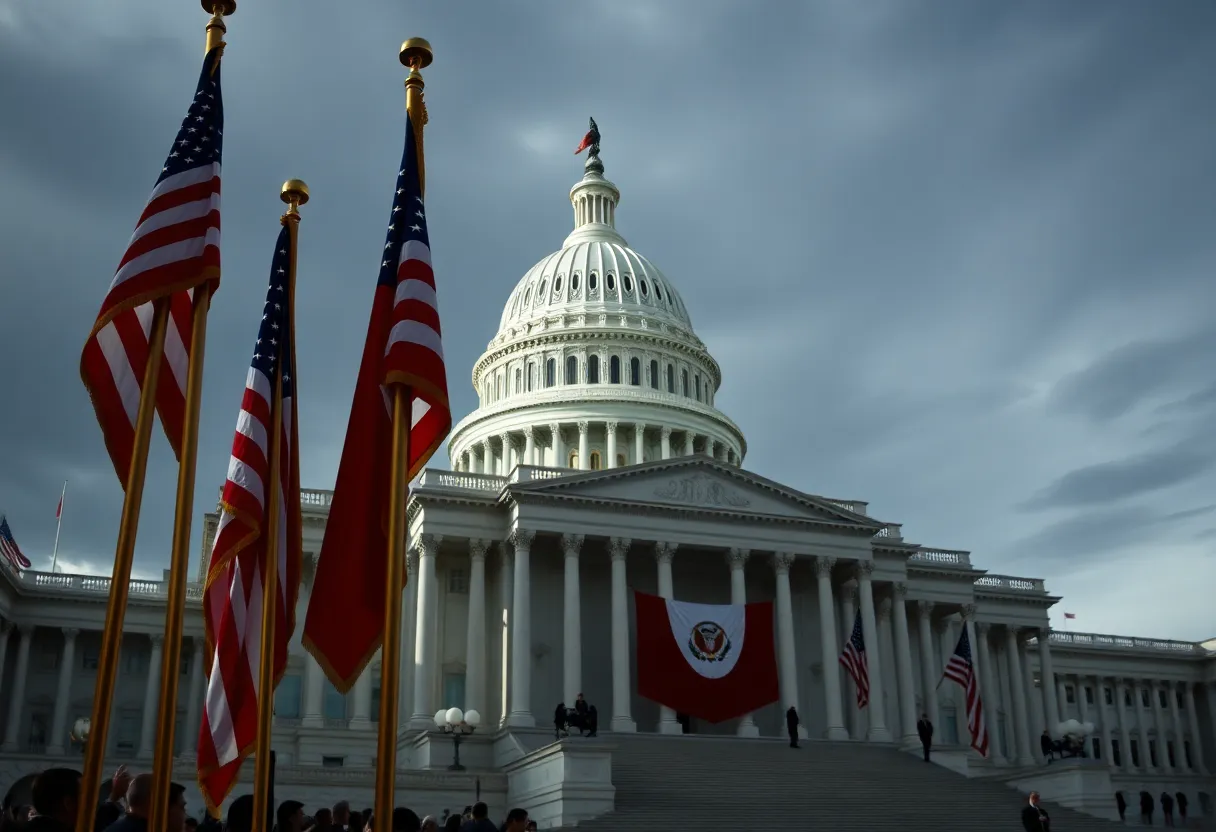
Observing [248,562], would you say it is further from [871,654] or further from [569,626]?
[871,654]

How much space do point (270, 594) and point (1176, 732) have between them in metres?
89.0

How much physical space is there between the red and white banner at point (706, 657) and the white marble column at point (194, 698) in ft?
69.6

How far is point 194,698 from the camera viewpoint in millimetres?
58375

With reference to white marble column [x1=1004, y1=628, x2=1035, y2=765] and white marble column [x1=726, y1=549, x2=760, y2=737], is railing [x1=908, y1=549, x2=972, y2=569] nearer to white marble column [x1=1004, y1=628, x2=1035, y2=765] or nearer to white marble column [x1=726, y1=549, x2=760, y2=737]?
white marble column [x1=1004, y1=628, x2=1035, y2=765]

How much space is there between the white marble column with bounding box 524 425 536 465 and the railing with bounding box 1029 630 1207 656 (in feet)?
124

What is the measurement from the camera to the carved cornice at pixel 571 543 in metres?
53.8

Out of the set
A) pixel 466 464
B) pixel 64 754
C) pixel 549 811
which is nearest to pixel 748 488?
pixel 549 811

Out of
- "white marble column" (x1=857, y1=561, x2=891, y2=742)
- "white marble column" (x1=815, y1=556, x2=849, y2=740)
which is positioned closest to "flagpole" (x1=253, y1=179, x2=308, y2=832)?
"white marble column" (x1=815, y1=556, x2=849, y2=740)

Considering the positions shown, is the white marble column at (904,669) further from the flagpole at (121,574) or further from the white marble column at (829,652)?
the flagpole at (121,574)

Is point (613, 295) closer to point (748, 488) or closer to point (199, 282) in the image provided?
point (748, 488)

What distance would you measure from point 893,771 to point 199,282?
41.8 m

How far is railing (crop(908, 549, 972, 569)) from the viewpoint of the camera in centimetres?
6779

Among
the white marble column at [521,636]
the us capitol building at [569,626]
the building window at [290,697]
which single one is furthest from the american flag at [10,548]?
the white marble column at [521,636]

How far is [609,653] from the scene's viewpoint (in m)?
57.1
